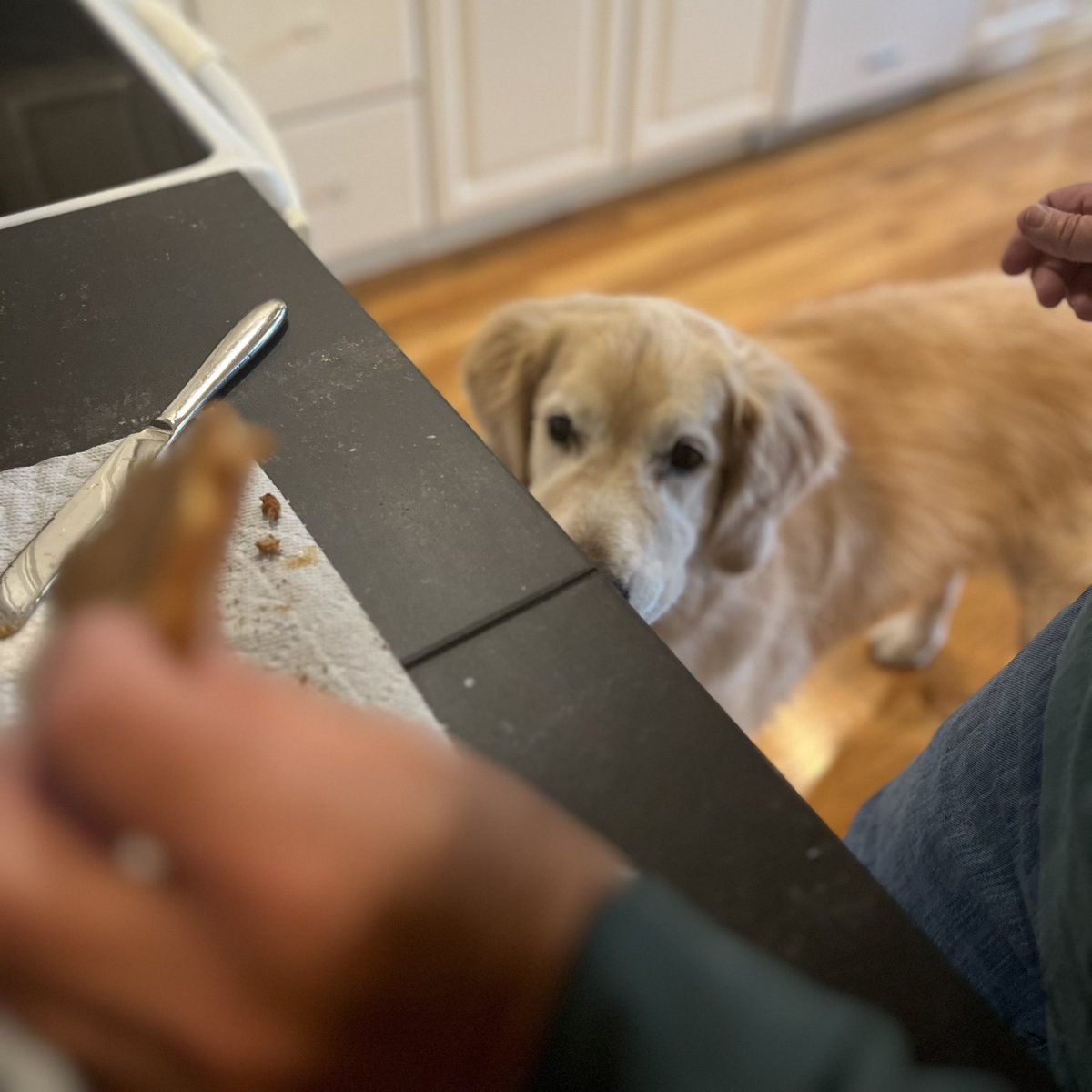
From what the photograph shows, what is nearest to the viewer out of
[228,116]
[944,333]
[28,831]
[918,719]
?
[28,831]

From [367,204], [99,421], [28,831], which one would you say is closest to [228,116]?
[99,421]

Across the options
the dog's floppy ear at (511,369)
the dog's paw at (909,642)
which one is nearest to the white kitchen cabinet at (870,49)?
the dog's paw at (909,642)

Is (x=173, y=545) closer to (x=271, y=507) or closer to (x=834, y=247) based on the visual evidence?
(x=271, y=507)

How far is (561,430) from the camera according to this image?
3.21ft

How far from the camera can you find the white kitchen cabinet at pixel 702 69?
2.05 m

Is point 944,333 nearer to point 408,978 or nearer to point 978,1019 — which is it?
point 978,1019

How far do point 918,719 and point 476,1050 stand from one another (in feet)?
4.33

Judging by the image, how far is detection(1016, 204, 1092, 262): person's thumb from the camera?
0.63 m

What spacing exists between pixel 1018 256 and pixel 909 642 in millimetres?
875

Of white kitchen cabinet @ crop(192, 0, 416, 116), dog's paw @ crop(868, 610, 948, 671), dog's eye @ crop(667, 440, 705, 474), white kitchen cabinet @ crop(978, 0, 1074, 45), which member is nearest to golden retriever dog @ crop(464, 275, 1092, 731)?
dog's eye @ crop(667, 440, 705, 474)

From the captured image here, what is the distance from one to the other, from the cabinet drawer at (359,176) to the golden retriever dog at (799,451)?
984 millimetres

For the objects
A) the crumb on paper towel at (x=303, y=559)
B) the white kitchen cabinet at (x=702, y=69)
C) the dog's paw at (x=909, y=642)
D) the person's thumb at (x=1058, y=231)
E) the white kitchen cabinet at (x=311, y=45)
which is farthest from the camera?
the white kitchen cabinet at (x=702, y=69)

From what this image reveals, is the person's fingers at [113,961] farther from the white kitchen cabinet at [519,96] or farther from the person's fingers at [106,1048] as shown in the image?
the white kitchen cabinet at [519,96]

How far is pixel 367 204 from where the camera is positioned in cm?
193
